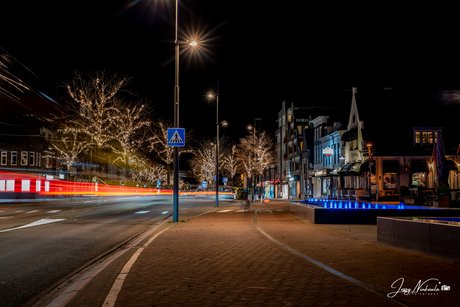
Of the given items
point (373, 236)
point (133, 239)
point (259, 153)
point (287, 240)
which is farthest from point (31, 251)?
point (259, 153)

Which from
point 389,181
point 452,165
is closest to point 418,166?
point 389,181

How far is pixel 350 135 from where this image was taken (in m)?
42.3

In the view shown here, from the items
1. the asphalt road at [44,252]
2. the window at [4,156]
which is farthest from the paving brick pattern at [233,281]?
the window at [4,156]

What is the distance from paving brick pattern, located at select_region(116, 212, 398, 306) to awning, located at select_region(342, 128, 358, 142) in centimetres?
3351

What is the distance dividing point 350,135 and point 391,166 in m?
5.24

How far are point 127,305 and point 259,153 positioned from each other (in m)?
63.3

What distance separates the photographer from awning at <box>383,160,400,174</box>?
128 feet

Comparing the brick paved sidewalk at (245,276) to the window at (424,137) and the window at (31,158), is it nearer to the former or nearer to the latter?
the window at (424,137)

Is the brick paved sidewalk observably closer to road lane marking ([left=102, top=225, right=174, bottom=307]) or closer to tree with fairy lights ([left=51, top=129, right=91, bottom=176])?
road lane marking ([left=102, top=225, right=174, bottom=307])

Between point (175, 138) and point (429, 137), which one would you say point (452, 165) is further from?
point (175, 138)

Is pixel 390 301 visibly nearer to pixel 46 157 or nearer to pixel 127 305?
pixel 127 305

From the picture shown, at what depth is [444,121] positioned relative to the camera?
132 ft

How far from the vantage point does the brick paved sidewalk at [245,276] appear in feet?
18.2

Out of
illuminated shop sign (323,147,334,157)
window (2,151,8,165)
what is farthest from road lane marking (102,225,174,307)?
window (2,151,8,165)
